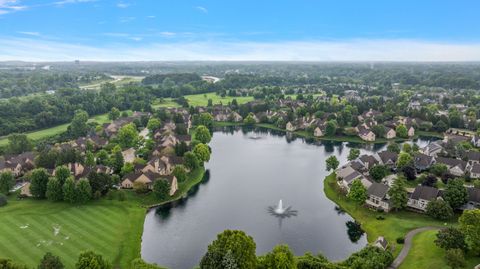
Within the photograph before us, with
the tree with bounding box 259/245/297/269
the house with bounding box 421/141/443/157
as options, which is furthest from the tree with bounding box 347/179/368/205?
the house with bounding box 421/141/443/157

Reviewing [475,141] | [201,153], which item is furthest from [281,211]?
[475,141]

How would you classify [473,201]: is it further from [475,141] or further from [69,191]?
[69,191]

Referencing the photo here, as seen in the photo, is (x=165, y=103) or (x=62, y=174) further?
(x=165, y=103)

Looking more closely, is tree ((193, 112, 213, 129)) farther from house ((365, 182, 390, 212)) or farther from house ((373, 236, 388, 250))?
house ((373, 236, 388, 250))

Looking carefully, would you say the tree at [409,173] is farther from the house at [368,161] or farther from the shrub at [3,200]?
the shrub at [3,200]

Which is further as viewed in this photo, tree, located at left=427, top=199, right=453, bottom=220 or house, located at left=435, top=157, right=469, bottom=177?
house, located at left=435, top=157, right=469, bottom=177
